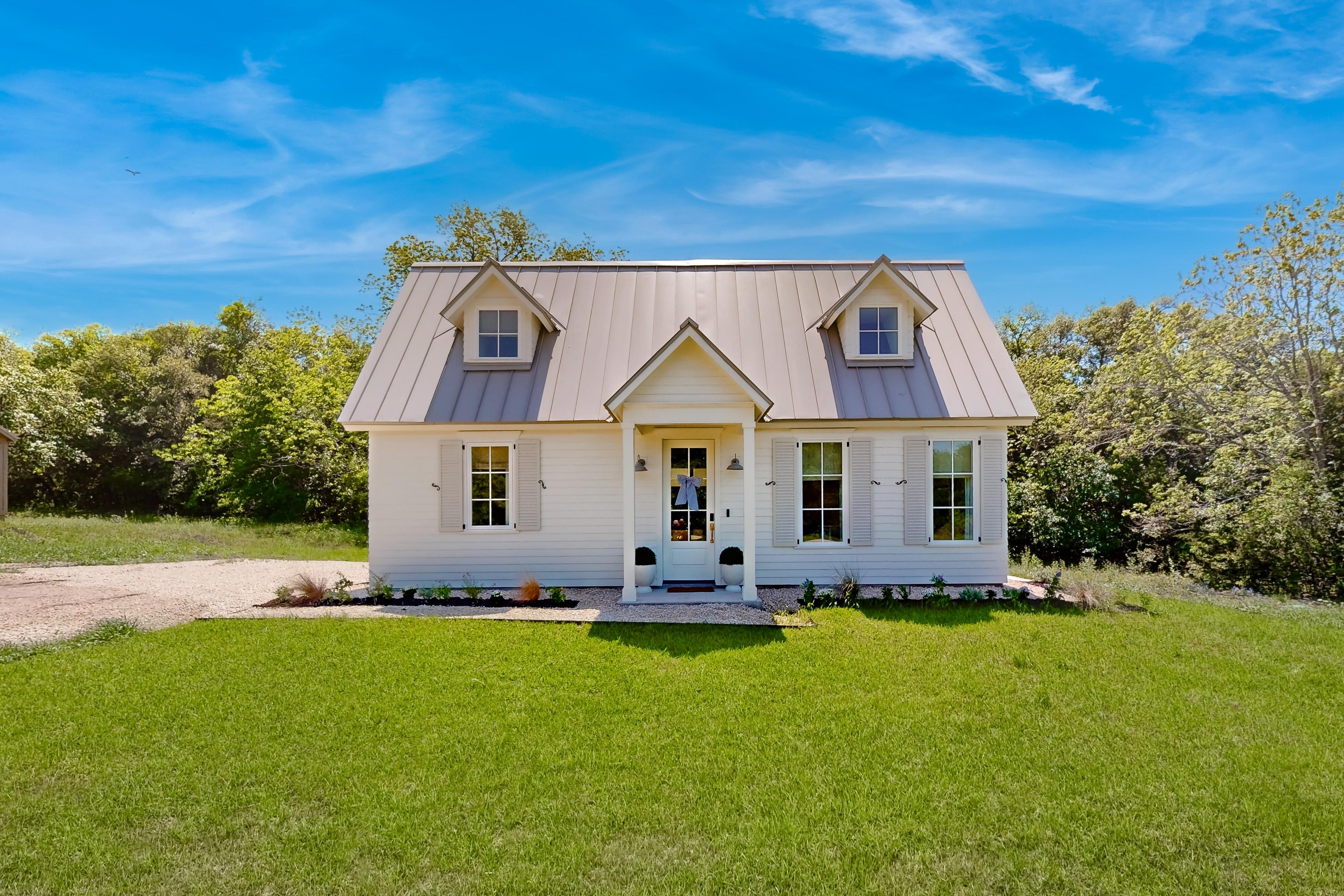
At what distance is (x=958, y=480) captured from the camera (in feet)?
39.1

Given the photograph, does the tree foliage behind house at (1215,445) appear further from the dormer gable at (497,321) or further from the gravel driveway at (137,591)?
the gravel driveway at (137,591)

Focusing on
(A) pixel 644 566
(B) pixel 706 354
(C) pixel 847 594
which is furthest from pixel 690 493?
(C) pixel 847 594

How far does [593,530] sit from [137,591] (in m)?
7.81

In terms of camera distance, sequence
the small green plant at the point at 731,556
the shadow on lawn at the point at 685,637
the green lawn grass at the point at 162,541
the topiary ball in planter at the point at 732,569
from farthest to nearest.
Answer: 1. the green lawn grass at the point at 162,541
2. the small green plant at the point at 731,556
3. the topiary ball in planter at the point at 732,569
4. the shadow on lawn at the point at 685,637

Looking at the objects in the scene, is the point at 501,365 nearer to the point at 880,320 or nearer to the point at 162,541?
the point at 880,320

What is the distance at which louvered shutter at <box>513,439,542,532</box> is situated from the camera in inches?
463

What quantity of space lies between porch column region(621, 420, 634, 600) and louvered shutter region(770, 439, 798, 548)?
8.73 feet

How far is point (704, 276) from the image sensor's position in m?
14.5

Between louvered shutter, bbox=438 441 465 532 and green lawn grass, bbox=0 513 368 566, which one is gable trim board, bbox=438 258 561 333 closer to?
louvered shutter, bbox=438 441 465 532

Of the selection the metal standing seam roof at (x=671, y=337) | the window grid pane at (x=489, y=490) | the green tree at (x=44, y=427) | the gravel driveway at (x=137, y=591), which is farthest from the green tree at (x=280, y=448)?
the window grid pane at (x=489, y=490)

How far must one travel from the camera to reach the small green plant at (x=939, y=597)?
33.6 ft

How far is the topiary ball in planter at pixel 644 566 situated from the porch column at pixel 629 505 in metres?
0.35

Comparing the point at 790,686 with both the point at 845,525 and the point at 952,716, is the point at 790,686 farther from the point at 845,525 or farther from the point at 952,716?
the point at 845,525

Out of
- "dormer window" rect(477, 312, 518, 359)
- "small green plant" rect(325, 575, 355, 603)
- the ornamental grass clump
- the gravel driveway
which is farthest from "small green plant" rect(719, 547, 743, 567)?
the gravel driveway
